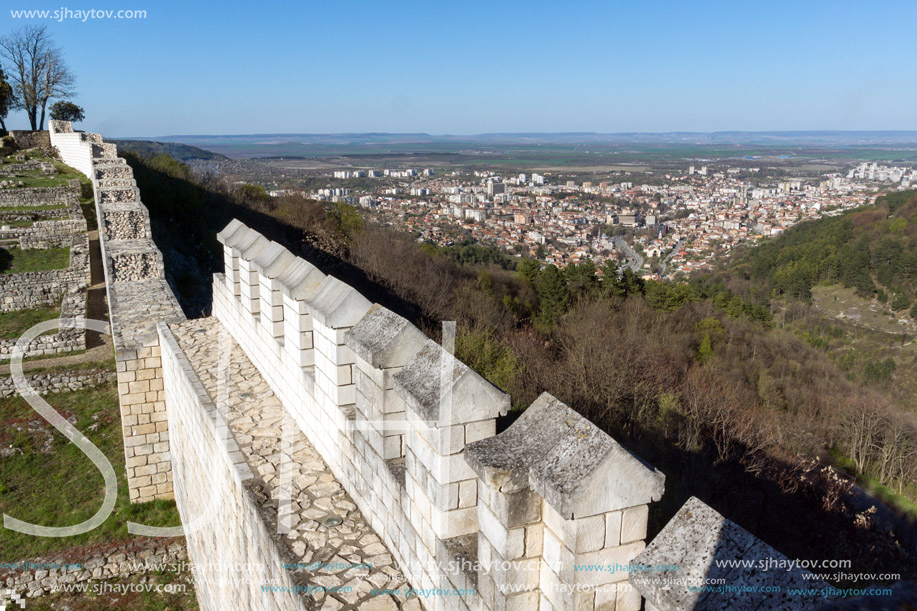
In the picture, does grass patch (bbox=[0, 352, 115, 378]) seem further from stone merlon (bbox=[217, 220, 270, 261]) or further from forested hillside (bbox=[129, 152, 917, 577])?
stone merlon (bbox=[217, 220, 270, 261])

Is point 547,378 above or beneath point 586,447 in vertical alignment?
beneath

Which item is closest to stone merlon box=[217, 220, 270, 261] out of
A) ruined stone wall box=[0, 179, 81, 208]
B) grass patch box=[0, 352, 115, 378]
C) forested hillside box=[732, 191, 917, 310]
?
grass patch box=[0, 352, 115, 378]

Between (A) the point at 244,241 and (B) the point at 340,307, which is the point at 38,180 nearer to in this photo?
(A) the point at 244,241

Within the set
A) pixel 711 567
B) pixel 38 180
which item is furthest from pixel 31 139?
pixel 711 567

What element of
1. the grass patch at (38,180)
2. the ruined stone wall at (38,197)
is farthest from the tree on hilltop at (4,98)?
the ruined stone wall at (38,197)

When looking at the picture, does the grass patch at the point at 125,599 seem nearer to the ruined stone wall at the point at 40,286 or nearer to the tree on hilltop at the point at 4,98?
the ruined stone wall at the point at 40,286

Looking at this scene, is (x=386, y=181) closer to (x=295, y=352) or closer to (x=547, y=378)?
(x=547, y=378)

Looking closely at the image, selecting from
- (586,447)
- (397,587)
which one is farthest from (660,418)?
(586,447)
